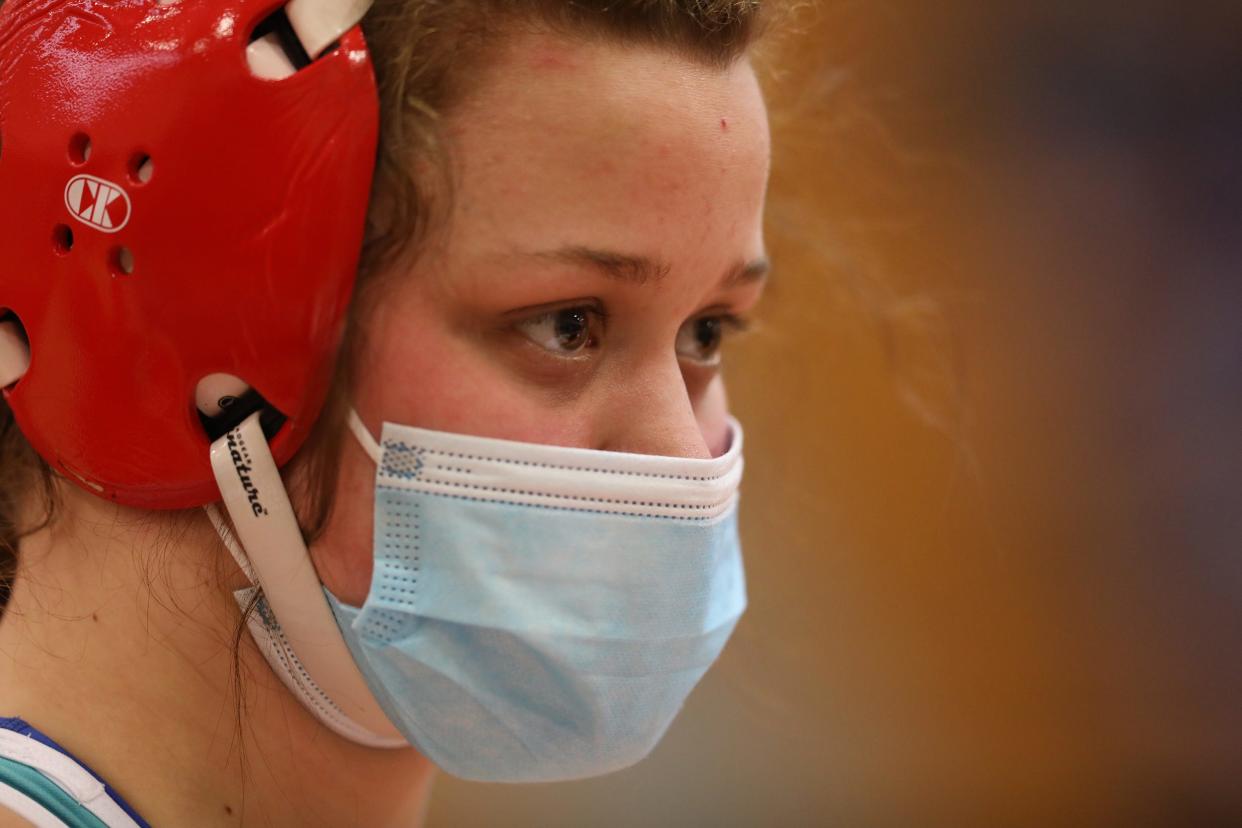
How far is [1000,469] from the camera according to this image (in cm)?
222

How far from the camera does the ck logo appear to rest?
0.92 m

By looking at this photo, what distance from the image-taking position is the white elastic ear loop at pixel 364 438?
985 mm

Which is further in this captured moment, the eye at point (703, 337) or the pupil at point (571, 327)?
the eye at point (703, 337)

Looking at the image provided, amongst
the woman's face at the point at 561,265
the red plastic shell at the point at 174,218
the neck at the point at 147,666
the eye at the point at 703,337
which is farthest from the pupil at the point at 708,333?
the neck at the point at 147,666

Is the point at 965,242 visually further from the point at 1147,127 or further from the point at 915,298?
the point at 1147,127

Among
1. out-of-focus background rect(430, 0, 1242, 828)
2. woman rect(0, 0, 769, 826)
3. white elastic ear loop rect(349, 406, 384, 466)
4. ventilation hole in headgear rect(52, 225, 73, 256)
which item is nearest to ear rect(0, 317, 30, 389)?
woman rect(0, 0, 769, 826)

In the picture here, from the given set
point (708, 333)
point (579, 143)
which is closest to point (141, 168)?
point (579, 143)

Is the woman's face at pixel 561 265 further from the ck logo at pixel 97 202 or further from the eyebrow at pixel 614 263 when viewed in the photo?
the ck logo at pixel 97 202

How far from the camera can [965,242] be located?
2.19 metres

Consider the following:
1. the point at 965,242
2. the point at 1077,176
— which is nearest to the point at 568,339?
the point at 965,242

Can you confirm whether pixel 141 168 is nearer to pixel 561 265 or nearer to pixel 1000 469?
pixel 561 265

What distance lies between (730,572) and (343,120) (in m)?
0.59

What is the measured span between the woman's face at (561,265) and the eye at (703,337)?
0.15 metres

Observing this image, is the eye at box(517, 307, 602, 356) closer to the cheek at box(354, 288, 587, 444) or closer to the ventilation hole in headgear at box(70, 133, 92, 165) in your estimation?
A: the cheek at box(354, 288, 587, 444)
